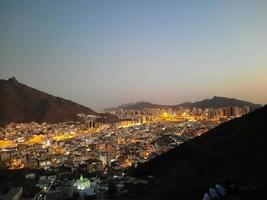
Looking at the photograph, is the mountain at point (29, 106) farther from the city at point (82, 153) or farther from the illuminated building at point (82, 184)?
the illuminated building at point (82, 184)

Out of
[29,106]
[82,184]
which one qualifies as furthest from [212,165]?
[29,106]

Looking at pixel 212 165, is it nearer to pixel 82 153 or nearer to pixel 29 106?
pixel 82 153

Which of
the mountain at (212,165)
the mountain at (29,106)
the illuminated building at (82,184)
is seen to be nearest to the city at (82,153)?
the illuminated building at (82,184)

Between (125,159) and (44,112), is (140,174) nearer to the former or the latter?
(125,159)

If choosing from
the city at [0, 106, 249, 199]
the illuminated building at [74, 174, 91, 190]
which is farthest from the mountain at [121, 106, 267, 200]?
the illuminated building at [74, 174, 91, 190]

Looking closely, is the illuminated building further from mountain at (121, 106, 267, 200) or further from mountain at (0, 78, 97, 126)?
mountain at (0, 78, 97, 126)

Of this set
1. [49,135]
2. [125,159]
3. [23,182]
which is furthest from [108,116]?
[23,182]
